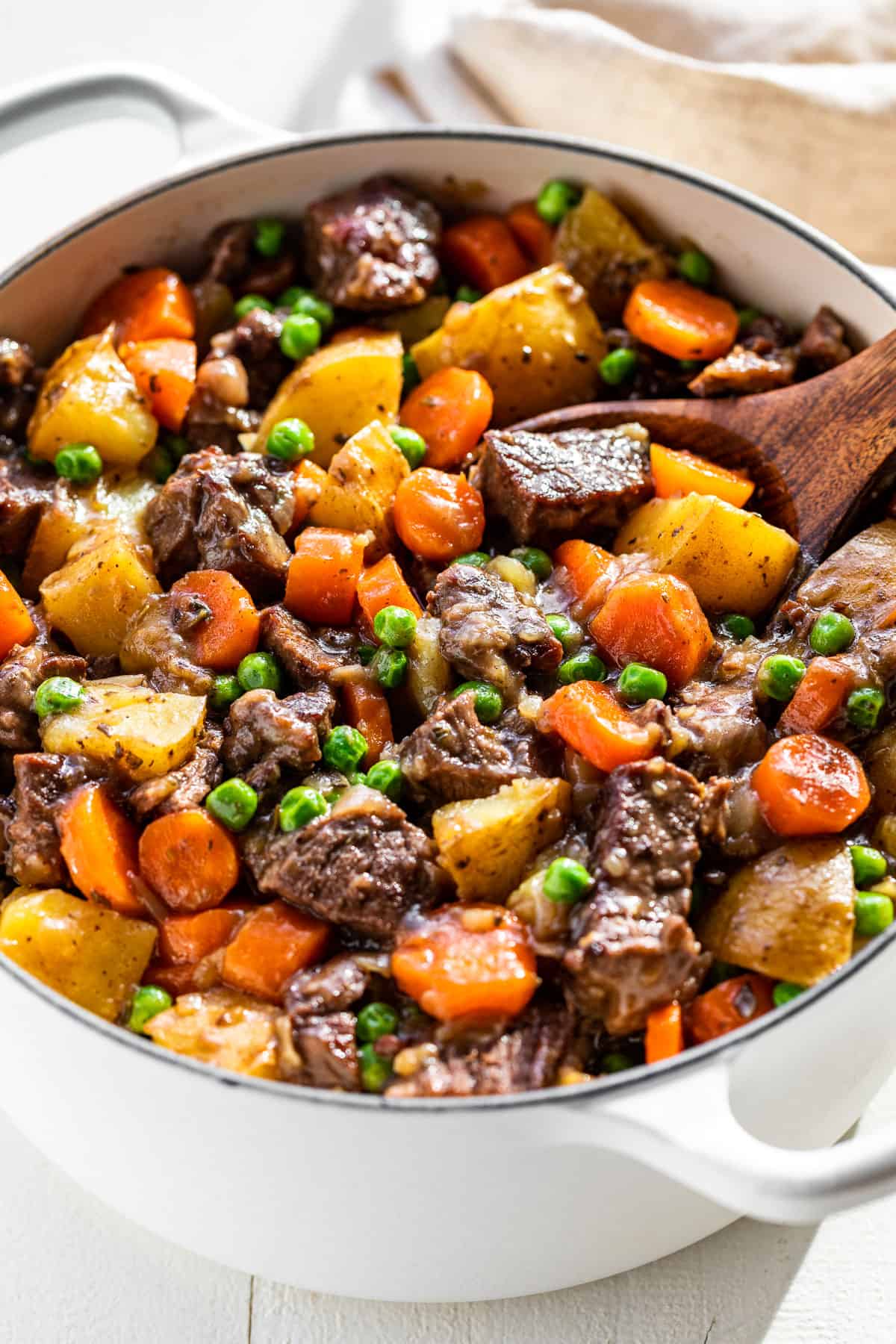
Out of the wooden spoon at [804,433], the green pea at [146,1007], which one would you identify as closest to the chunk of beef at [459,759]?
the green pea at [146,1007]

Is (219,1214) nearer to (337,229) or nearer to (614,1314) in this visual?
(614,1314)

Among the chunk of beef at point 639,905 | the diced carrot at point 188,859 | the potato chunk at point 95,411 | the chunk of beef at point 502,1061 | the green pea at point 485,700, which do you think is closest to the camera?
Answer: the chunk of beef at point 502,1061

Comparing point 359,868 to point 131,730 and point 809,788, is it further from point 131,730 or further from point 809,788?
point 809,788

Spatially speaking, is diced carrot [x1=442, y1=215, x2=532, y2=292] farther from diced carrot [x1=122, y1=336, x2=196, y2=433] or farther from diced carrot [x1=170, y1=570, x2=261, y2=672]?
diced carrot [x1=170, y1=570, x2=261, y2=672]

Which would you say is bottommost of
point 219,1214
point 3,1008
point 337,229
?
point 219,1214

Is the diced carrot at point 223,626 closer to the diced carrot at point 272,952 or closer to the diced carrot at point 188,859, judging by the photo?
the diced carrot at point 188,859

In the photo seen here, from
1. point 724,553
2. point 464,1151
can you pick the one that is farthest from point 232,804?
point 724,553

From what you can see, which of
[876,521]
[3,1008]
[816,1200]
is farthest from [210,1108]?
[876,521]
